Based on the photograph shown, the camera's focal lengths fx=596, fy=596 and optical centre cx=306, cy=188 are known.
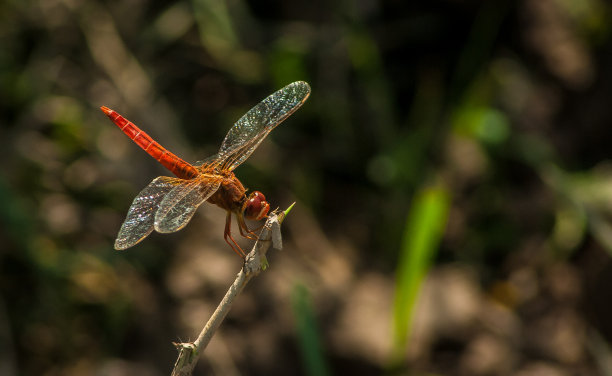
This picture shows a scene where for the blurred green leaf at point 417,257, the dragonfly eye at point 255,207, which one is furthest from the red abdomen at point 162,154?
the blurred green leaf at point 417,257

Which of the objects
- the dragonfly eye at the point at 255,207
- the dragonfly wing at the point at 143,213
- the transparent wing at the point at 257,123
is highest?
the transparent wing at the point at 257,123

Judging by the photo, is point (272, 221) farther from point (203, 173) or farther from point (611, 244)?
point (611, 244)

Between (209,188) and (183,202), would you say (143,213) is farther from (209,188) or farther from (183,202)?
(209,188)

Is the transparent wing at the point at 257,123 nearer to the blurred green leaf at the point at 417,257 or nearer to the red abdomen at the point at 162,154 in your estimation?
the red abdomen at the point at 162,154

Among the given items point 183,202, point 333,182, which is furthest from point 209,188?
point 333,182

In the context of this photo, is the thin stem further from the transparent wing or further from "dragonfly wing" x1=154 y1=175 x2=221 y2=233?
the transparent wing

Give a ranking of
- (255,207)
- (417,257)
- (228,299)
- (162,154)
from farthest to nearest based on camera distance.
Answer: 1. (417,257)
2. (162,154)
3. (255,207)
4. (228,299)

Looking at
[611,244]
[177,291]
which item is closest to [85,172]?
[177,291]

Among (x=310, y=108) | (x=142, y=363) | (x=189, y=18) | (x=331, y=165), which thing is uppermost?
(x=189, y=18)
